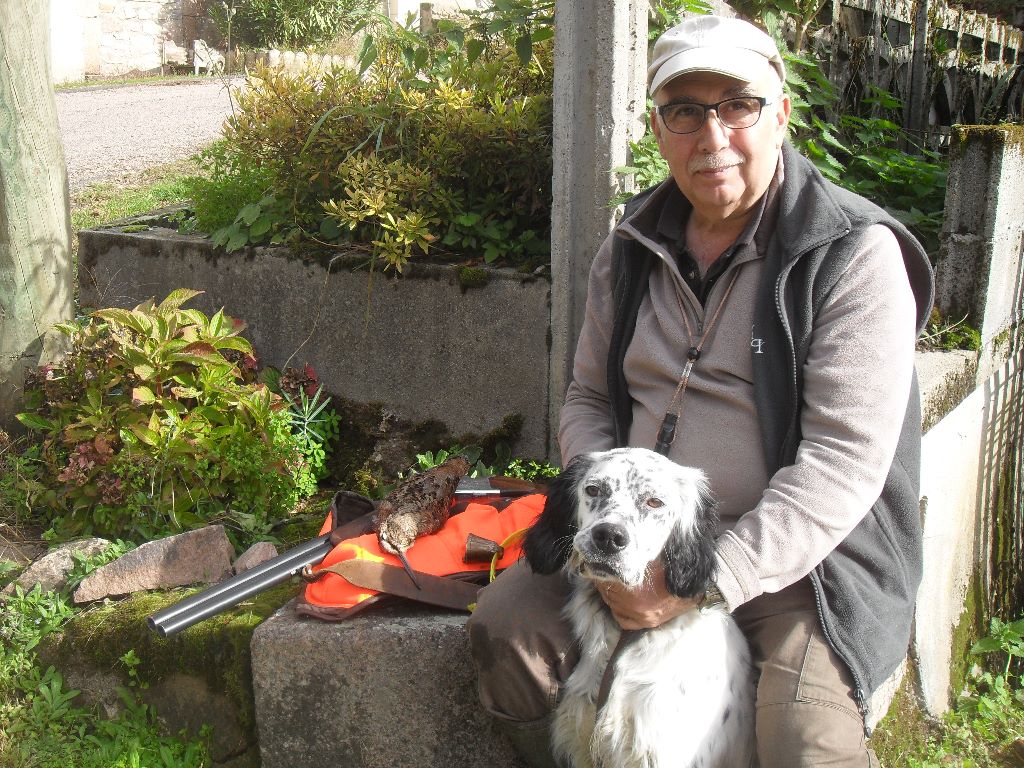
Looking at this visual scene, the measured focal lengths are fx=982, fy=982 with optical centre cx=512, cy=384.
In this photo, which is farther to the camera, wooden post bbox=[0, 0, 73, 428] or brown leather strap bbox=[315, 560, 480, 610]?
wooden post bbox=[0, 0, 73, 428]

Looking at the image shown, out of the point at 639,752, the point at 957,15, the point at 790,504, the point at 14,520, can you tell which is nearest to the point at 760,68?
the point at 790,504

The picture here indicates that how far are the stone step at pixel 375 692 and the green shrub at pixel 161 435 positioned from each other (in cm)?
97

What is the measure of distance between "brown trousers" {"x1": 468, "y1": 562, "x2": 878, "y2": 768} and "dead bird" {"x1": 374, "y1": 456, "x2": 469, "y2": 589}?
0.47 metres

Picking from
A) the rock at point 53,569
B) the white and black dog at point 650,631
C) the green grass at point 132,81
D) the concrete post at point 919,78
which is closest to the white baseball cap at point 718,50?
the white and black dog at point 650,631

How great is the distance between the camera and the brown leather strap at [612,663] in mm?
1994

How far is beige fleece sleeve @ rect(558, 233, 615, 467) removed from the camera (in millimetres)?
2402

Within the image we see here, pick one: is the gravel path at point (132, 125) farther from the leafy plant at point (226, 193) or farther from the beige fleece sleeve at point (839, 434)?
the beige fleece sleeve at point (839, 434)

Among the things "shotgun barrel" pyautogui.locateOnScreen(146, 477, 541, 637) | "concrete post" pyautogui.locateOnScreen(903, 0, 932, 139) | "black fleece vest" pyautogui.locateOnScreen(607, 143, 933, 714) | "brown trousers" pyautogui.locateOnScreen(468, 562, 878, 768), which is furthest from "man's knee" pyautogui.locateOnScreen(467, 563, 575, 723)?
"concrete post" pyautogui.locateOnScreen(903, 0, 932, 139)

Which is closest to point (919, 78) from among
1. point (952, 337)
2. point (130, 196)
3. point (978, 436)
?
point (952, 337)

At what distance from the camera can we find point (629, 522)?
6.06 feet

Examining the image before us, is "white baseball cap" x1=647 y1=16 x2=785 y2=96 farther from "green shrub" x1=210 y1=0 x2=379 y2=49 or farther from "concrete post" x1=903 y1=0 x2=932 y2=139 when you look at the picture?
"green shrub" x1=210 y1=0 x2=379 y2=49

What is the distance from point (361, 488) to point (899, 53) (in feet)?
11.6

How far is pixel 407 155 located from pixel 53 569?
206 centimetres

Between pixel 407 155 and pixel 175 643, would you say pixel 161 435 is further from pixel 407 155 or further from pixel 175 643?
pixel 407 155
